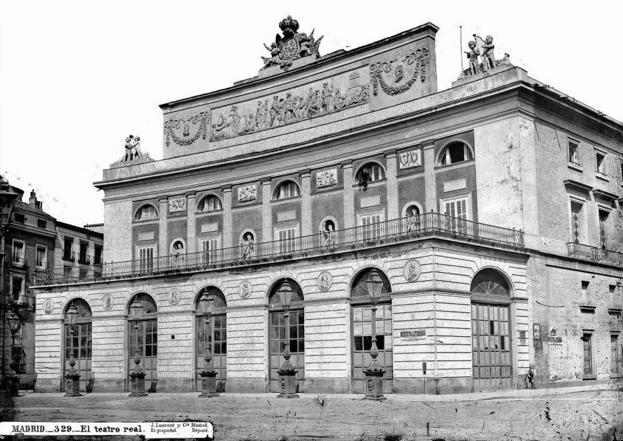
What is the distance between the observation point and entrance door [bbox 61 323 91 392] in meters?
44.4

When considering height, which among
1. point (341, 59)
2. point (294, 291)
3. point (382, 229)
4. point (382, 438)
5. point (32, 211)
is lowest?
point (382, 438)

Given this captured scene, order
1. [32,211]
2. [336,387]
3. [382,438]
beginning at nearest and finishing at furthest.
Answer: [382,438] → [336,387] → [32,211]

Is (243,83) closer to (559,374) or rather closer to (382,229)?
(382,229)

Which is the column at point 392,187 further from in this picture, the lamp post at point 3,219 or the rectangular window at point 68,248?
the rectangular window at point 68,248

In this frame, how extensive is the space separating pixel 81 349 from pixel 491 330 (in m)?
22.1

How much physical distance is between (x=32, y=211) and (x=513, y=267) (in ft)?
130

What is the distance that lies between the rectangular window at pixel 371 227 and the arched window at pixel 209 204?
9.57 m

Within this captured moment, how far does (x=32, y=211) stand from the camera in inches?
2468

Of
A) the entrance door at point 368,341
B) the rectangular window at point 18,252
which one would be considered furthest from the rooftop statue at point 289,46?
the rectangular window at point 18,252

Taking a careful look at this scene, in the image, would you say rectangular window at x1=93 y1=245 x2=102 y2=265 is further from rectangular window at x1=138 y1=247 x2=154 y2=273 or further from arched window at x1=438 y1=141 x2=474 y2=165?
arched window at x1=438 y1=141 x2=474 y2=165

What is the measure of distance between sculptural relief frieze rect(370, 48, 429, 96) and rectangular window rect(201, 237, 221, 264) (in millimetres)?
12050

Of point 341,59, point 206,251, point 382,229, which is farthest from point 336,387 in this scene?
point 341,59

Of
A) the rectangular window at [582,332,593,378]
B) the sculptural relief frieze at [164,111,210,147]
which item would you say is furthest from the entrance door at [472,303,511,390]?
the sculptural relief frieze at [164,111,210,147]

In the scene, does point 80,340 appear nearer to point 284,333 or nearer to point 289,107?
point 284,333
